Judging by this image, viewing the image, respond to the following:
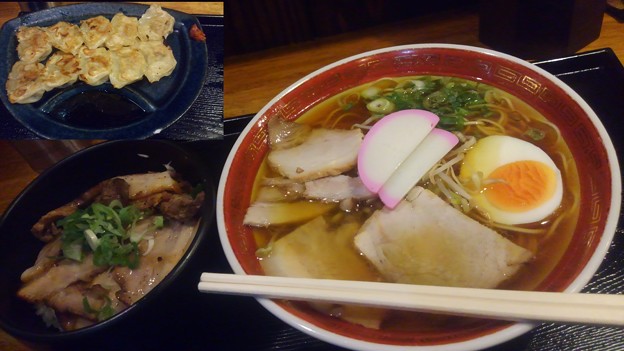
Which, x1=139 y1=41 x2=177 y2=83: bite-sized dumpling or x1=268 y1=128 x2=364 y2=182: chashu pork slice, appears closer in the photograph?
x1=268 y1=128 x2=364 y2=182: chashu pork slice

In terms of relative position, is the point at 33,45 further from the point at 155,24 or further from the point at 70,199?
the point at 70,199

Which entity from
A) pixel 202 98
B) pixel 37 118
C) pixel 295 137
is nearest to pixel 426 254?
pixel 295 137

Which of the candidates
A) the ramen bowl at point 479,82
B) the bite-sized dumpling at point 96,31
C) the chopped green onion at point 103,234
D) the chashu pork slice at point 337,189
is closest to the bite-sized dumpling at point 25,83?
the bite-sized dumpling at point 96,31

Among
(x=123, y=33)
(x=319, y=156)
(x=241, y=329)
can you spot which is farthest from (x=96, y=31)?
(x=241, y=329)

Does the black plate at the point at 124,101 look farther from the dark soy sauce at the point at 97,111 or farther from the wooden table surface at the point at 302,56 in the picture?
the wooden table surface at the point at 302,56

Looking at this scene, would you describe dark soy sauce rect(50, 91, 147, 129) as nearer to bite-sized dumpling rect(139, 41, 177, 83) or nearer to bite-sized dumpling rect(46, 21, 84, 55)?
bite-sized dumpling rect(139, 41, 177, 83)

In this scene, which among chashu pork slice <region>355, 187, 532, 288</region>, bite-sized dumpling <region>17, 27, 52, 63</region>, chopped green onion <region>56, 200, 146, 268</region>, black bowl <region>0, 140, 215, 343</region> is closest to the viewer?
chashu pork slice <region>355, 187, 532, 288</region>

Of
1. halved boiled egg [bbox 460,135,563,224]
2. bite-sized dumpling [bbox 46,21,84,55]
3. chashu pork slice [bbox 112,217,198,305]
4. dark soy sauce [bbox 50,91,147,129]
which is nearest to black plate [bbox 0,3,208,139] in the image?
dark soy sauce [bbox 50,91,147,129]
